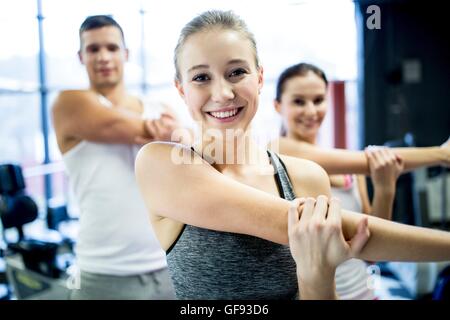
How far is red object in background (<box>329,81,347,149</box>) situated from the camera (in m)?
0.72

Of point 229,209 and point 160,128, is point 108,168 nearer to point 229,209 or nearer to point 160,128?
point 160,128

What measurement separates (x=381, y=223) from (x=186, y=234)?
28 cm

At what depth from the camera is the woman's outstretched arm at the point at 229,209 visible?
1.77ft

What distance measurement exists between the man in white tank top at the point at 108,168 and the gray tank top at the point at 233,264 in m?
0.17

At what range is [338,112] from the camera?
2.46ft

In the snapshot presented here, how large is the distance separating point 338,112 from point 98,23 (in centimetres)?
47

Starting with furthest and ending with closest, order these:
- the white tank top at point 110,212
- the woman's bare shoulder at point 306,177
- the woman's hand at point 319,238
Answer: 1. the white tank top at point 110,212
2. the woman's bare shoulder at point 306,177
3. the woman's hand at point 319,238

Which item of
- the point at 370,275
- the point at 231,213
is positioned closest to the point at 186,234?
the point at 231,213

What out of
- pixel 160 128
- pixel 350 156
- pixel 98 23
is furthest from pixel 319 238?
pixel 98 23

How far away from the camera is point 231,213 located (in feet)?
1.80

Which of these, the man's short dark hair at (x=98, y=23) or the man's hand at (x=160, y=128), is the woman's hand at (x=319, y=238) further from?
the man's short dark hair at (x=98, y=23)

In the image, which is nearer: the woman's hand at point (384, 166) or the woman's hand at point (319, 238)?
the woman's hand at point (319, 238)

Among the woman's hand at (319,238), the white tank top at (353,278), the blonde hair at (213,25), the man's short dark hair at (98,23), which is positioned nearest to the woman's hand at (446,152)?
the white tank top at (353,278)

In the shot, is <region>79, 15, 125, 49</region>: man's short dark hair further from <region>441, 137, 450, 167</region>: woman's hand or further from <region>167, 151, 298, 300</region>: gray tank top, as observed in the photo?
<region>441, 137, 450, 167</region>: woman's hand
